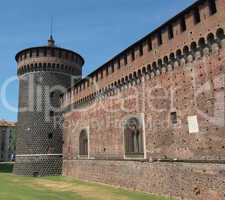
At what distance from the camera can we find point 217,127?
33.4ft

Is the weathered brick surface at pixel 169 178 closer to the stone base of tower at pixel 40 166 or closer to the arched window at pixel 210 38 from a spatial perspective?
the arched window at pixel 210 38

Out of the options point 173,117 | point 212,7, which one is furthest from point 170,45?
point 173,117

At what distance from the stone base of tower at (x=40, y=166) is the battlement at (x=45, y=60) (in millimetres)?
8221

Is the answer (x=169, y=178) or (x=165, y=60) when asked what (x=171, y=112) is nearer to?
(x=165, y=60)

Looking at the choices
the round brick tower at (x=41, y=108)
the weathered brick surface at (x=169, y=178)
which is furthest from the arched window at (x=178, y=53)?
the round brick tower at (x=41, y=108)

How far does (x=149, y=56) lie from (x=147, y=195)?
22.5 feet

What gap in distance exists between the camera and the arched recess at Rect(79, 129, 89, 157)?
20977 mm

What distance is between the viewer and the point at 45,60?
998 inches

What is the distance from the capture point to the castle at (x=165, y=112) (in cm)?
1037

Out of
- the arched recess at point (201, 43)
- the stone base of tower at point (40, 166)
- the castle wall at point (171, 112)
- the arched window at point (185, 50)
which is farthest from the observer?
the stone base of tower at point (40, 166)

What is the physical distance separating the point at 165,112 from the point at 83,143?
10.6 m

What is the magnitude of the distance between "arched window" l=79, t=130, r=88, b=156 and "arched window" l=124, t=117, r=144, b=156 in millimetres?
6123

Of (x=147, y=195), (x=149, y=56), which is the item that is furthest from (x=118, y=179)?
(x=149, y=56)

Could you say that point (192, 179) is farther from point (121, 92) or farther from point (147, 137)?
point (121, 92)
